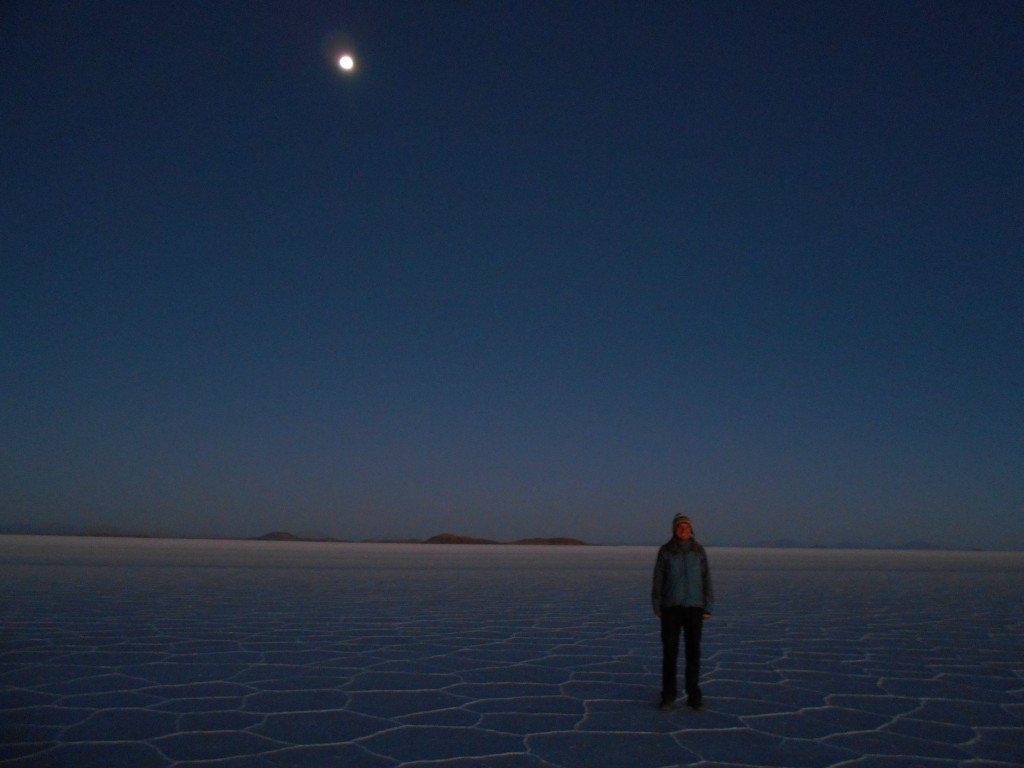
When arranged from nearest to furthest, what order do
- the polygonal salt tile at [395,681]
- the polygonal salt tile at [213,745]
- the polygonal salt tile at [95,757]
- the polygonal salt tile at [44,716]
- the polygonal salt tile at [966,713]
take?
the polygonal salt tile at [95,757], the polygonal salt tile at [213,745], the polygonal salt tile at [44,716], the polygonal salt tile at [966,713], the polygonal salt tile at [395,681]

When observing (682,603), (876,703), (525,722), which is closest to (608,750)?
(525,722)

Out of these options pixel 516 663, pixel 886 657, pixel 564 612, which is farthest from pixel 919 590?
pixel 516 663

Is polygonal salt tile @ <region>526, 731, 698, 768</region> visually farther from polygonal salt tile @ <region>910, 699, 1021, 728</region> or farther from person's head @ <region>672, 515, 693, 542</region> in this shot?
polygonal salt tile @ <region>910, 699, 1021, 728</region>

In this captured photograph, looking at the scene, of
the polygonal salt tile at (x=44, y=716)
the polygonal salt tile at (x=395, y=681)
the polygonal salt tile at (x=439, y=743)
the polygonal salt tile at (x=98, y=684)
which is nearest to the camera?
the polygonal salt tile at (x=439, y=743)

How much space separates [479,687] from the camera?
19.2 feet

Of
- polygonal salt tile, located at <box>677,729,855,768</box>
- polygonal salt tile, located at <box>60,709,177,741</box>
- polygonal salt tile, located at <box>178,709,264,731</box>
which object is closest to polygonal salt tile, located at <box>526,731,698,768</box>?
polygonal salt tile, located at <box>677,729,855,768</box>

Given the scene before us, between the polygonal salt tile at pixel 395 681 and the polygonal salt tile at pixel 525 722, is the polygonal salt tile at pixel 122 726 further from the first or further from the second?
the polygonal salt tile at pixel 525 722

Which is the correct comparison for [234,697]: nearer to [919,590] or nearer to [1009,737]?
[1009,737]

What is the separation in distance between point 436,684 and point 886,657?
175 inches

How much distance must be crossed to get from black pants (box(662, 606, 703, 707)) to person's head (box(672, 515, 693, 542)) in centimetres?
46

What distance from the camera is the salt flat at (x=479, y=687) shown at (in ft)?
13.9

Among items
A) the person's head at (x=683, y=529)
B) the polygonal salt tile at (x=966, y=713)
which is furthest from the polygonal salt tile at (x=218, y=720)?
the polygonal salt tile at (x=966, y=713)

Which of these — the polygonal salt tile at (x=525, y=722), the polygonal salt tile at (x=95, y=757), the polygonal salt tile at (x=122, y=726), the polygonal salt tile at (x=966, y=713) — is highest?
the polygonal salt tile at (x=966, y=713)

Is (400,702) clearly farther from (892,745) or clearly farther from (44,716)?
(892,745)
